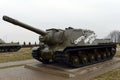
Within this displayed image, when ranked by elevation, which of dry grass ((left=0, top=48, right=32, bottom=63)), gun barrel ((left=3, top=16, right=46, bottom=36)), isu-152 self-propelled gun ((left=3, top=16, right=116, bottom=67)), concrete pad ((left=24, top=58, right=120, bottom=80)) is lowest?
concrete pad ((left=24, top=58, right=120, bottom=80))

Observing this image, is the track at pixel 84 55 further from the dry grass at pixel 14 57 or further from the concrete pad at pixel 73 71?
the dry grass at pixel 14 57

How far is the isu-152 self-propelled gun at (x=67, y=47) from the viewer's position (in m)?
12.1

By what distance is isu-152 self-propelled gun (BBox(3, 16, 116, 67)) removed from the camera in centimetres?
1205

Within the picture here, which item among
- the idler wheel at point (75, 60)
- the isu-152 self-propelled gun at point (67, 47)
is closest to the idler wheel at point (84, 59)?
the isu-152 self-propelled gun at point (67, 47)

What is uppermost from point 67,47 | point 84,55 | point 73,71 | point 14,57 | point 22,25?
point 22,25

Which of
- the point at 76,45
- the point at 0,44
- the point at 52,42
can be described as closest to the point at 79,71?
the point at 76,45

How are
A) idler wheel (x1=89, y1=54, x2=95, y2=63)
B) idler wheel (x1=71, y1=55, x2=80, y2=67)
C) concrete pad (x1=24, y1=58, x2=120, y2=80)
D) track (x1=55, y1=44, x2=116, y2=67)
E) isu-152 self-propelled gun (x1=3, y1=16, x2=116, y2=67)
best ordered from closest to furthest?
concrete pad (x1=24, y1=58, x2=120, y2=80) → track (x1=55, y1=44, x2=116, y2=67) → isu-152 self-propelled gun (x1=3, y1=16, x2=116, y2=67) → idler wheel (x1=71, y1=55, x2=80, y2=67) → idler wheel (x1=89, y1=54, x2=95, y2=63)

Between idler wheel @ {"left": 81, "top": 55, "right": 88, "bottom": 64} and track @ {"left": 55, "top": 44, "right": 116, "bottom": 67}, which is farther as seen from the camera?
idler wheel @ {"left": 81, "top": 55, "right": 88, "bottom": 64}

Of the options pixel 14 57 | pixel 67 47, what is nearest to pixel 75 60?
pixel 67 47

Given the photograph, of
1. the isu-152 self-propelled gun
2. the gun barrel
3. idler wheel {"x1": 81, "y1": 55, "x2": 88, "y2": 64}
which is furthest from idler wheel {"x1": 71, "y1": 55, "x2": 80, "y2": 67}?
the gun barrel

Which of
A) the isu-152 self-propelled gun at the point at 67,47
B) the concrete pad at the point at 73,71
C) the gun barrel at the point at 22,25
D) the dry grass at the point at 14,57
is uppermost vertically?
the gun barrel at the point at 22,25

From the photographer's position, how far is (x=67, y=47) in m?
11.7

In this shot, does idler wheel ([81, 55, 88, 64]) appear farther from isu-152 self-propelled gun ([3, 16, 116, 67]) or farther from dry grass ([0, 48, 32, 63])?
dry grass ([0, 48, 32, 63])

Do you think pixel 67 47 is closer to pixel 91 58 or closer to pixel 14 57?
pixel 91 58
